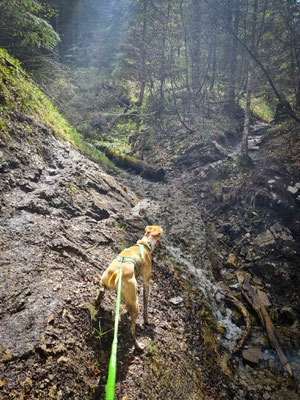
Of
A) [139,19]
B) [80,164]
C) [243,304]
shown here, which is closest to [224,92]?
[139,19]

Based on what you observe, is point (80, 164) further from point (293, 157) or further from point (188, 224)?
point (293, 157)

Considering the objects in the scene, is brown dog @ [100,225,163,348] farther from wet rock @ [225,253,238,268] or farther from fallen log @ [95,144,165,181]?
fallen log @ [95,144,165,181]

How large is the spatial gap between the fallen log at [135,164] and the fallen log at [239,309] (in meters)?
7.22

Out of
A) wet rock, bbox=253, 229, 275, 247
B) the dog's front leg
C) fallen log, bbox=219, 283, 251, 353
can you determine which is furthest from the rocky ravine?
wet rock, bbox=253, 229, 275, 247

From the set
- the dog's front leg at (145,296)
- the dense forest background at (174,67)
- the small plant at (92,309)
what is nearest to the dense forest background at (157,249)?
the small plant at (92,309)

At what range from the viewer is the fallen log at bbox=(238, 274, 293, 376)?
3961 mm

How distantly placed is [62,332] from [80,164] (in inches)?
209

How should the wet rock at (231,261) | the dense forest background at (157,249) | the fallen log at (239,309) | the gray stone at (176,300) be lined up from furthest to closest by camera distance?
1. the wet rock at (231,261)
2. the gray stone at (176,300)
3. the fallen log at (239,309)
4. the dense forest background at (157,249)

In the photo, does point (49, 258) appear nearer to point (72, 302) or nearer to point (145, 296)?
point (72, 302)

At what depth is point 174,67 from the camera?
14.8 metres

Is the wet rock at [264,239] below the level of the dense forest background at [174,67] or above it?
below

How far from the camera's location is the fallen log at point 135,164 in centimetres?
1143

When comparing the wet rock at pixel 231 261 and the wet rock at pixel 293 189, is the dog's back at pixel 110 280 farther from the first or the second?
the wet rock at pixel 293 189

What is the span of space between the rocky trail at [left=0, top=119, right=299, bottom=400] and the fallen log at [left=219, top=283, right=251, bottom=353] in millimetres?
144
